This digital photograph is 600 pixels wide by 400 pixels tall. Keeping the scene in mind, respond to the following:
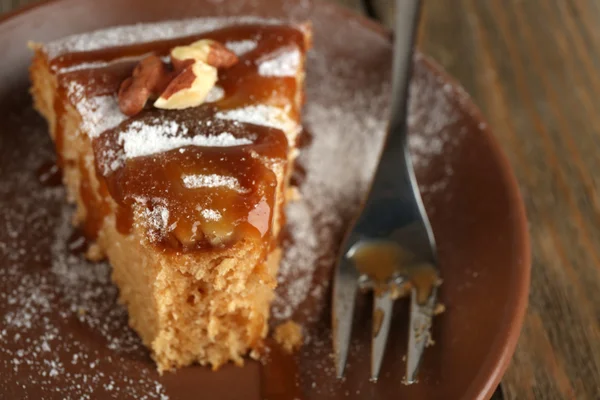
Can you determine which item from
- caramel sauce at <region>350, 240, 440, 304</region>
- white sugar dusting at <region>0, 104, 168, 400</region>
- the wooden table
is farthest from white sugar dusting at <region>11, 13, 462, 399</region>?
the wooden table

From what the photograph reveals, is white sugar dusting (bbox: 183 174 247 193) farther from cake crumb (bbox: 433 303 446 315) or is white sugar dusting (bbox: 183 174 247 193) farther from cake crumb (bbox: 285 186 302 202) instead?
cake crumb (bbox: 433 303 446 315)

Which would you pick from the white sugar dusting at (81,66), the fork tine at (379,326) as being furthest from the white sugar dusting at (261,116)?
the fork tine at (379,326)

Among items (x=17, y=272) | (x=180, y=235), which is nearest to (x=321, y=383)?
(x=180, y=235)

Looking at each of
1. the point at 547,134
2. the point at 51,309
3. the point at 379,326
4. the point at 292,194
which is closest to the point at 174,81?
the point at 292,194

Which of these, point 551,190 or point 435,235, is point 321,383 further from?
point 551,190

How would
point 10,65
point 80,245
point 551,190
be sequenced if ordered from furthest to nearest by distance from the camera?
1. point 551,190
2. point 10,65
3. point 80,245

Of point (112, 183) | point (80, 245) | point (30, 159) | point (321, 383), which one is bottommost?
point (321, 383)
